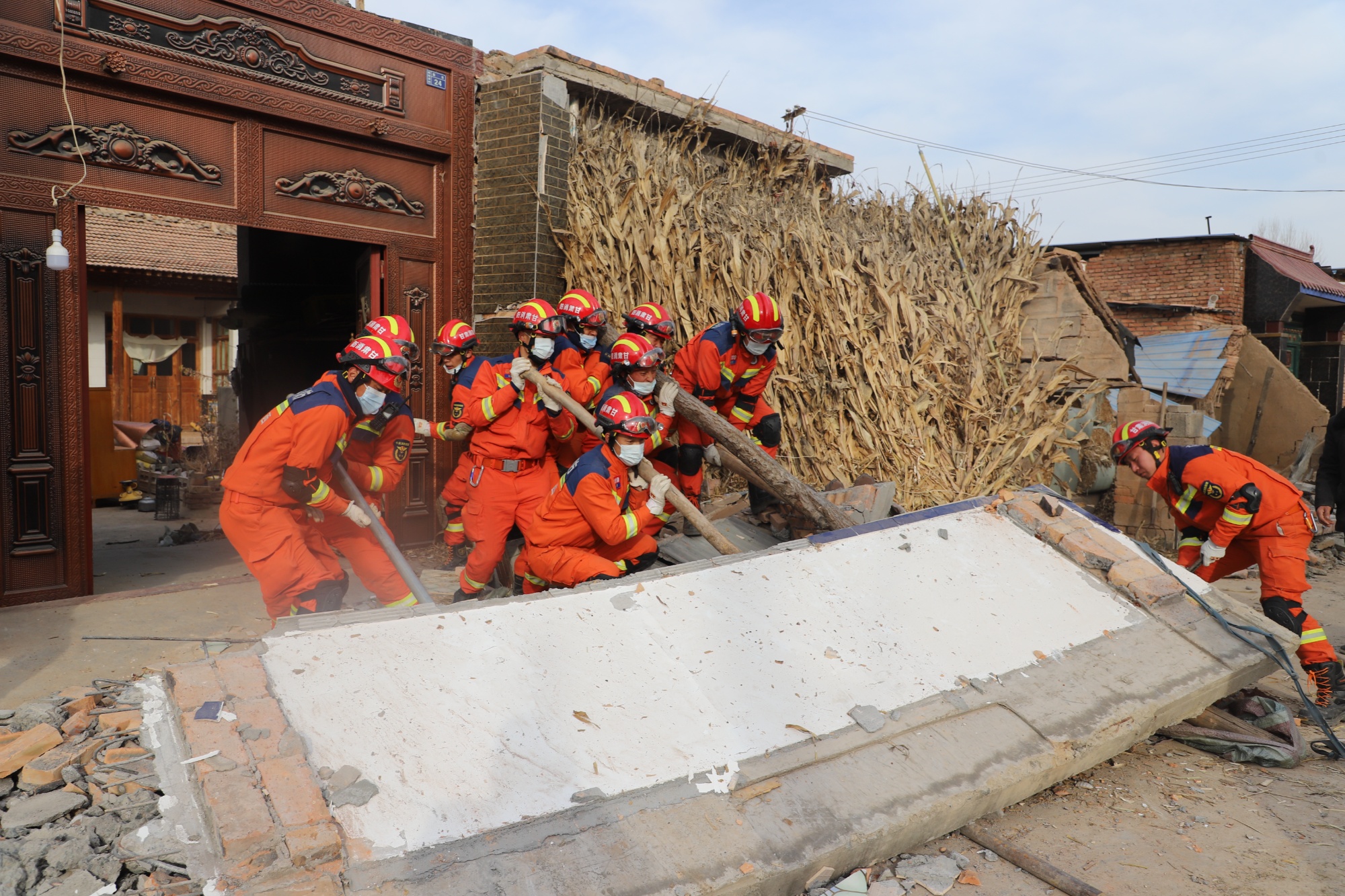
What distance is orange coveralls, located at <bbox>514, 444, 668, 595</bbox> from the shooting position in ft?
14.4

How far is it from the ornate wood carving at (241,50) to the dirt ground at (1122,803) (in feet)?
12.3

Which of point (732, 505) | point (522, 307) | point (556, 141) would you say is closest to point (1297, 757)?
point (732, 505)

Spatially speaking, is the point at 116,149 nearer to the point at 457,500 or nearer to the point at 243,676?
the point at 457,500

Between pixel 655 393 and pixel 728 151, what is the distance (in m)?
4.61

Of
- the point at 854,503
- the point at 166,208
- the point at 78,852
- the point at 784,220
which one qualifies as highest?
the point at 784,220

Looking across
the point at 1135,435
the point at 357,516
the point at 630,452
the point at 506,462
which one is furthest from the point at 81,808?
the point at 1135,435

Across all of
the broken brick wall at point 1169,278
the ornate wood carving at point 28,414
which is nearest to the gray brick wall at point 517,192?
the ornate wood carving at point 28,414

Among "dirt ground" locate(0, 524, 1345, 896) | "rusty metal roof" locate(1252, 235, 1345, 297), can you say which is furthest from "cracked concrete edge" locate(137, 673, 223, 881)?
"rusty metal roof" locate(1252, 235, 1345, 297)

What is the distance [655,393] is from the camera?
588cm

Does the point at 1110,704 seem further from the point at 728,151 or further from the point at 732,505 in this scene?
the point at 728,151

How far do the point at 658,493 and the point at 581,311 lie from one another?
7.25 feet

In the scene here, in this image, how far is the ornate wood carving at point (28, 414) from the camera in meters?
5.12

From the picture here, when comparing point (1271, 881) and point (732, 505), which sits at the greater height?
point (732, 505)

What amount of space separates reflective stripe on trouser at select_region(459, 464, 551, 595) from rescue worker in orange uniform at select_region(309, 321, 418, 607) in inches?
25.8
